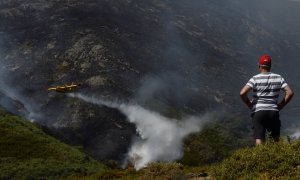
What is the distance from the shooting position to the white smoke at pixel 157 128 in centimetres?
13512

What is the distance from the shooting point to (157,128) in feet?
485

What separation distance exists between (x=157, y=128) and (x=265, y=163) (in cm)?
13671

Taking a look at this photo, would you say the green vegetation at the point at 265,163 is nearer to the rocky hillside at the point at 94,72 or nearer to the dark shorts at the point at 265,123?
the dark shorts at the point at 265,123

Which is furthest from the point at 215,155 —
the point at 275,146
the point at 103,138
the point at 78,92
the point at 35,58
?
the point at 275,146

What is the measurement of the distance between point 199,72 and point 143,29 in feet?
103

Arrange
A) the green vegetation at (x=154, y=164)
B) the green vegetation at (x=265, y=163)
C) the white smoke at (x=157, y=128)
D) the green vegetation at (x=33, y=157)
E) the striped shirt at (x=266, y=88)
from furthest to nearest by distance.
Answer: the white smoke at (x=157, y=128) < the green vegetation at (x=33, y=157) < the striped shirt at (x=266, y=88) < the green vegetation at (x=154, y=164) < the green vegetation at (x=265, y=163)

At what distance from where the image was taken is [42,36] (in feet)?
520

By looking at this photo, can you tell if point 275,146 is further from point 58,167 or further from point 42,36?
point 42,36

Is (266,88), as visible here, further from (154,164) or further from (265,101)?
(154,164)

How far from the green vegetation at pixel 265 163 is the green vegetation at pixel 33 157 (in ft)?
115

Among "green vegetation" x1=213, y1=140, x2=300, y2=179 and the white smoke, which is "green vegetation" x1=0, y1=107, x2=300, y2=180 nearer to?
"green vegetation" x1=213, y1=140, x2=300, y2=179

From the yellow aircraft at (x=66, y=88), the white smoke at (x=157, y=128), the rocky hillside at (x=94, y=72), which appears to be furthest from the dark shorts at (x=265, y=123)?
the white smoke at (x=157, y=128)

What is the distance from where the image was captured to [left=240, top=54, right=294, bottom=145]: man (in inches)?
502

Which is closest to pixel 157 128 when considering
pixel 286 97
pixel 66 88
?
pixel 66 88
